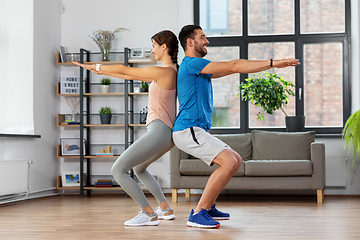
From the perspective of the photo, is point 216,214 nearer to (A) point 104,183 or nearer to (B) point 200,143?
(B) point 200,143

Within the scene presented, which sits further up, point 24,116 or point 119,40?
point 119,40

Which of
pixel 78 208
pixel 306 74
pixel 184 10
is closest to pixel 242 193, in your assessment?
pixel 306 74

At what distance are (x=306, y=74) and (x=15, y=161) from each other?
12.4 ft

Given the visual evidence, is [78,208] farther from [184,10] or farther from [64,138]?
[184,10]

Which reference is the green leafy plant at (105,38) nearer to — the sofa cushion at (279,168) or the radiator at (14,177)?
the radiator at (14,177)

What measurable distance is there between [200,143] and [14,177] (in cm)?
270

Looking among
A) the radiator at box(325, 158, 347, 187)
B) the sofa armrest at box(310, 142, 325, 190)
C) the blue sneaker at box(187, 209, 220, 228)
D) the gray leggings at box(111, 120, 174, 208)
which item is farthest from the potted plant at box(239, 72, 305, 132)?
the blue sneaker at box(187, 209, 220, 228)

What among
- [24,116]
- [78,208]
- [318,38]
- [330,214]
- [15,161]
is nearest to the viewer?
[330,214]

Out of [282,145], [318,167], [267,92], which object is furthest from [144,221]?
[267,92]

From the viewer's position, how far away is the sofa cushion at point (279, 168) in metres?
4.32

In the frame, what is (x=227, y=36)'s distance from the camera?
569 centimetres

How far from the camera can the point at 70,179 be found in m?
5.46

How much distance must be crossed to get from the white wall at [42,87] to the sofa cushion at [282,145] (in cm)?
262

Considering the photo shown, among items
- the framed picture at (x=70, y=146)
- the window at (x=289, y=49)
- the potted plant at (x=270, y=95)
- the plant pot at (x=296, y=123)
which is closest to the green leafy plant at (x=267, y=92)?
the potted plant at (x=270, y=95)
